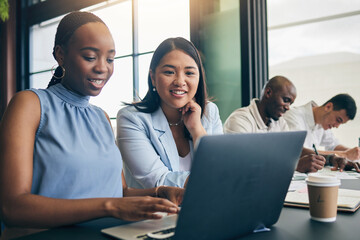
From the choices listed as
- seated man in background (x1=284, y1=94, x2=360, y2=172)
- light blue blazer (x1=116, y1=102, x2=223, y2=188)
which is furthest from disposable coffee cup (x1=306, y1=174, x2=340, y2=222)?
seated man in background (x1=284, y1=94, x2=360, y2=172)

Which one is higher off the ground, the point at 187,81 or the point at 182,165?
the point at 187,81

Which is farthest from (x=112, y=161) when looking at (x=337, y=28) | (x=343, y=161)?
(x=337, y=28)

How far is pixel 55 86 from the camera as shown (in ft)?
3.67

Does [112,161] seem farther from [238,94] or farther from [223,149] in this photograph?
[238,94]

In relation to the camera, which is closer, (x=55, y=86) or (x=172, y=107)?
(x=55, y=86)

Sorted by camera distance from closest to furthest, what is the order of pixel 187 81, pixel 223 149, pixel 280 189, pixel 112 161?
1. pixel 223 149
2. pixel 280 189
3. pixel 112 161
4. pixel 187 81

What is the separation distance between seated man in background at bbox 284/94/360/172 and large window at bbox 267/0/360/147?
4.0 inches

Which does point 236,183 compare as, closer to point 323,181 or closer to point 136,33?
point 323,181

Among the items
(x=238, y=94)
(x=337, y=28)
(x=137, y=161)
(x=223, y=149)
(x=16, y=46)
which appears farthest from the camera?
(x=16, y=46)

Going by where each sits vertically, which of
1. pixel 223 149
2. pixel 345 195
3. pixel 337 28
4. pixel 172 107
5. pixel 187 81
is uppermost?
pixel 337 28

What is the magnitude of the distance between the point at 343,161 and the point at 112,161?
5.02 feet

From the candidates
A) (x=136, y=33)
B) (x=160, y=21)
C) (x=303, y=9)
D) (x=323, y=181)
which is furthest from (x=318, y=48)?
(x=323, y=181)

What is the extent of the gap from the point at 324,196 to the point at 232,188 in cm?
34

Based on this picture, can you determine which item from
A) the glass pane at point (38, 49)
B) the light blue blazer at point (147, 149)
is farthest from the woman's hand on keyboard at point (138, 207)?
the glass pane at point (38, 49)
